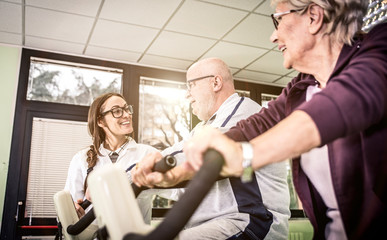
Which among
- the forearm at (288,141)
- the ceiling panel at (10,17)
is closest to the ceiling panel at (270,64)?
the ceiling panel at (10,17)

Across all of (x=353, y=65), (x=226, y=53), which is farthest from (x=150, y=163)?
(x=226, y=53)

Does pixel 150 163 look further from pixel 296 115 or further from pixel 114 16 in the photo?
pixel 114 16

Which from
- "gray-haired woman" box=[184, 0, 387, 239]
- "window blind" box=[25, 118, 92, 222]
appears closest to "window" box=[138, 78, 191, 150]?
"window blind" box=[25, 118, 92, 222]

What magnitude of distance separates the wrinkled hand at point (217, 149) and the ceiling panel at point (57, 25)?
12.3 ft

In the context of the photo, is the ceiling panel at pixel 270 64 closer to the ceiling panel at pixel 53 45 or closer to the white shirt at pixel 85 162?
the ceiling panel at pixel 53 45

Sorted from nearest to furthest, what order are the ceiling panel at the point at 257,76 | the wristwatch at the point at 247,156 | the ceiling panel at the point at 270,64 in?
the wristwatch at the point at 247,156 < the ceiling panel at the point at 270,64 < the ceiling panel at the point at 257,76

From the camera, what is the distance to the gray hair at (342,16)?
41.3 inches

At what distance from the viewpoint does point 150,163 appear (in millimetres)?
917

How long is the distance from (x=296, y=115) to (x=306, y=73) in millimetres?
617

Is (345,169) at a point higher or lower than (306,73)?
lower

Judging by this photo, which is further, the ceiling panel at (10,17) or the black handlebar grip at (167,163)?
the ceiling panel at (10,17)

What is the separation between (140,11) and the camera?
3.75m

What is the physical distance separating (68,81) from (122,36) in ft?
4.06

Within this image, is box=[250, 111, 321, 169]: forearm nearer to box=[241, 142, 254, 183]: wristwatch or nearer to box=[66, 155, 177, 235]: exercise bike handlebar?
box=[241, 142, 254, 183]: wristwatch
